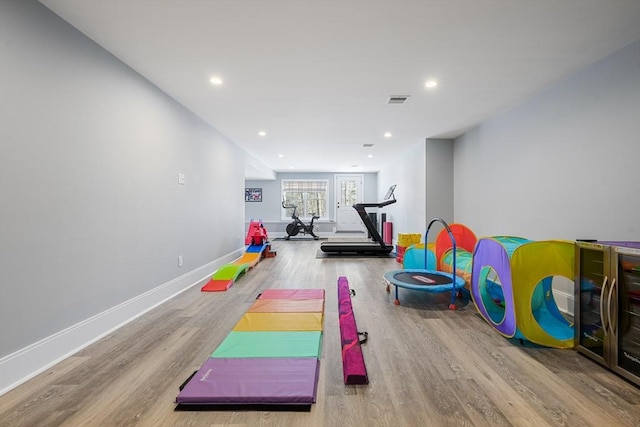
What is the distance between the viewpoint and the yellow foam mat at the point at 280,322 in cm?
245

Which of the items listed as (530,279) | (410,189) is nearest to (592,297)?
(530,279)

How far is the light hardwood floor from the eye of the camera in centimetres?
148

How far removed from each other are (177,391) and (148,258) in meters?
1.84

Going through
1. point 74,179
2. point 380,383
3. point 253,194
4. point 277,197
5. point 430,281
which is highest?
point 253,194

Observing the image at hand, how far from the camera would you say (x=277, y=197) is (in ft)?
35.3

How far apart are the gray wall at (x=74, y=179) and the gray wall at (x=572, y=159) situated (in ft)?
14.8

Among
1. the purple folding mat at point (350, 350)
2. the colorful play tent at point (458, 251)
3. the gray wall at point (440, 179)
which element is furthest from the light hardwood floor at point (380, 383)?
the gray wall at point (440, 179)

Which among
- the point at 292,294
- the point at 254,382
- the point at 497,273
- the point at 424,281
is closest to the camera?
the point at 254,382

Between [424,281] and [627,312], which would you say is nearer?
[627,312]

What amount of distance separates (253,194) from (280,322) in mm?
8709

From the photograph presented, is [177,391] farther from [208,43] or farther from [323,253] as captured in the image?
[323,253]

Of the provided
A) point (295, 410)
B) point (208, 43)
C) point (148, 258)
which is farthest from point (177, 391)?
point (208, 43)

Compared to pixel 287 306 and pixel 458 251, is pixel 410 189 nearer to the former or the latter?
pixel 458 251

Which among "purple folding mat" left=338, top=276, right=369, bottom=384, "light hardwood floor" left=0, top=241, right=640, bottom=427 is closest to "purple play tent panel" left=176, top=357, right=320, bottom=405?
"light hardwood floor" left=0, top=241, right=640, bottom=427
